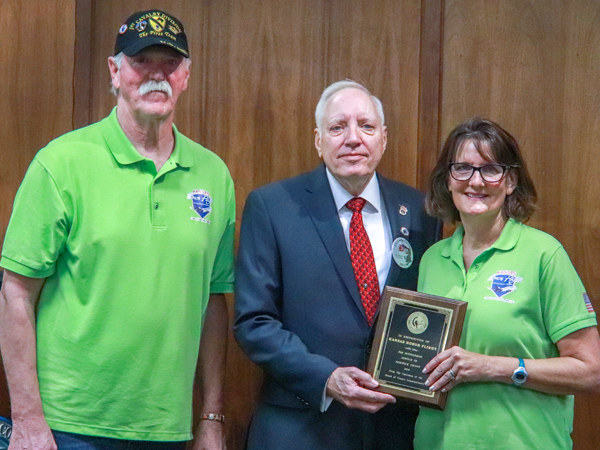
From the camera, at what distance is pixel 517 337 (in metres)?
2.27

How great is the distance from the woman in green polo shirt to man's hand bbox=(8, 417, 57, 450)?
1189 millimetres

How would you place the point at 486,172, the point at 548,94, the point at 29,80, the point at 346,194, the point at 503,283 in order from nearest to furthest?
1. the point at 503,283
2. the point at 486,172
3. the point at 346,194
4. the point at 29,80
5. the point at 548,94

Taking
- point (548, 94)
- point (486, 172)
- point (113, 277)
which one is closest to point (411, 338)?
point (486, 172)

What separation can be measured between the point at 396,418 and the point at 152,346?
2.97 ft

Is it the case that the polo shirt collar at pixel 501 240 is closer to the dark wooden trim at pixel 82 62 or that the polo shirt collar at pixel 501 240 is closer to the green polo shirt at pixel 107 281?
the green polo shirt at pixel 107 281

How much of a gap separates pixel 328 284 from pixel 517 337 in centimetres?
66

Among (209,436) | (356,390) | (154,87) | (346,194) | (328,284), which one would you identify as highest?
(154,87)

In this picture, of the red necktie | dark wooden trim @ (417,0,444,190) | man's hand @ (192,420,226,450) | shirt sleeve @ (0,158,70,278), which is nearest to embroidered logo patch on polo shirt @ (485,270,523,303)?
the red necktie

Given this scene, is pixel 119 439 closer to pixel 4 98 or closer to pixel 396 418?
pixel 396 418

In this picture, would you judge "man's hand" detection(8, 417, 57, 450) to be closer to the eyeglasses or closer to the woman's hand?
the woman's hand

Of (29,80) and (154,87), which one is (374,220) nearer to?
(154,87)

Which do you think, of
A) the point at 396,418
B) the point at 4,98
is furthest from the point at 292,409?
the point at 4,98

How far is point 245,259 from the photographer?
2.59m

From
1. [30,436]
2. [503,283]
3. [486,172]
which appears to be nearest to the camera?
[30,436]
